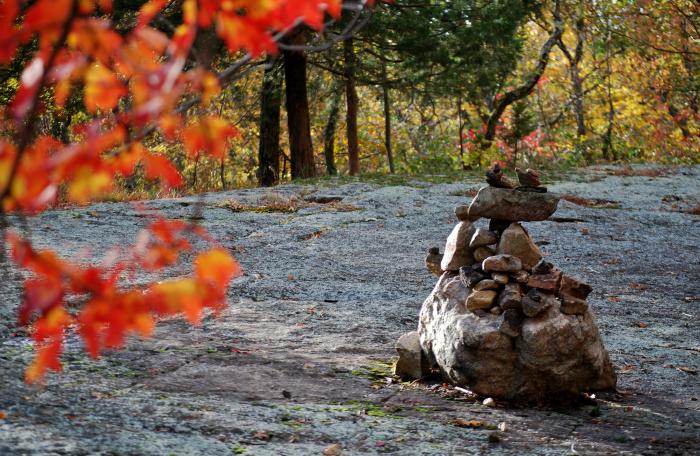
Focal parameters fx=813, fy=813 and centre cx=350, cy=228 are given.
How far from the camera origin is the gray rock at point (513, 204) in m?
5.09

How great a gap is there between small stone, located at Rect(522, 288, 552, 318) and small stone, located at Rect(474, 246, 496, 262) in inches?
18.2

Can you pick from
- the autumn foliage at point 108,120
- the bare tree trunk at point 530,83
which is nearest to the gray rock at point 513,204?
the autumn foliage at point 108,120

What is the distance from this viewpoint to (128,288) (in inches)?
265

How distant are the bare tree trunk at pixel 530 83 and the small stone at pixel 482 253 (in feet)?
44.3

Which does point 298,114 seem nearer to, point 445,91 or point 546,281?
point 445,91

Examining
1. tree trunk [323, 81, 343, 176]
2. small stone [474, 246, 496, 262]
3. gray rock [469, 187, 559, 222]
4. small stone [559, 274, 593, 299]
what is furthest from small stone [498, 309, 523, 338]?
tree trunk [323, 81, 343, 176]

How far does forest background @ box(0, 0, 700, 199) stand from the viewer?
1330 cm

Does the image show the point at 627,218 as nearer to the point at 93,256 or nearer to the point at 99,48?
the point at 93,256

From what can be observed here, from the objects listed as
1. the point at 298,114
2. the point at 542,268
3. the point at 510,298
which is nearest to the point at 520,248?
the point at 542,268

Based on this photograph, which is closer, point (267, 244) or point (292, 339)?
point (292, 339)

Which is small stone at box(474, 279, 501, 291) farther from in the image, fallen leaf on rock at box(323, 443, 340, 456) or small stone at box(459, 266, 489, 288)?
fallen leaf on rock at box(323, 443, 340, 456)

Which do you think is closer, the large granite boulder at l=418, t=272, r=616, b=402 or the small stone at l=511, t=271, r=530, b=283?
the large granite boulder at l=418, t=272, r=616, b=402

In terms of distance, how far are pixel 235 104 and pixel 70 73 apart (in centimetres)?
1785

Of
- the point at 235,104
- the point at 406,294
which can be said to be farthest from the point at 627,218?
the point at 235,104
